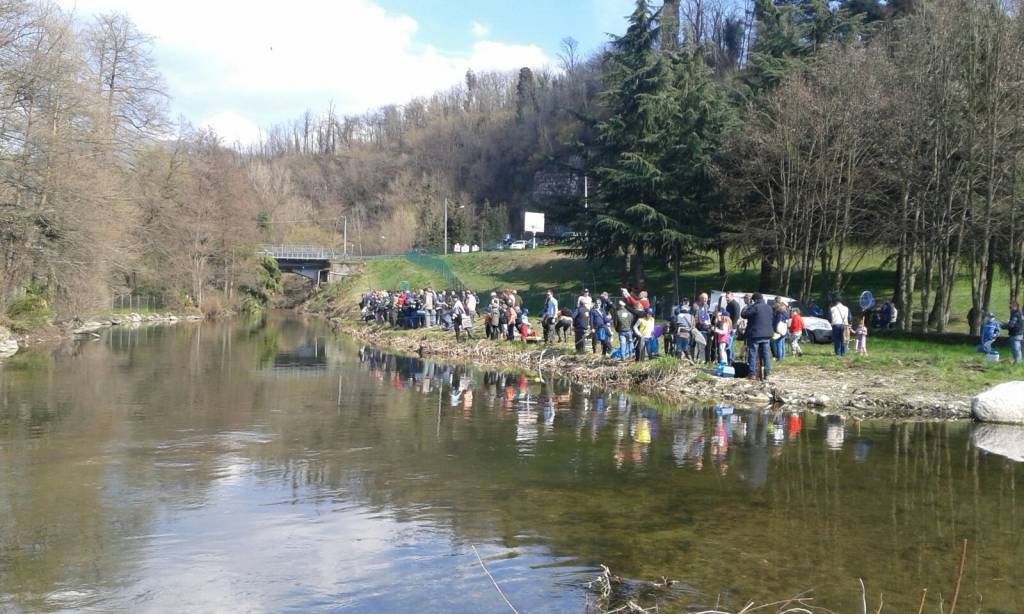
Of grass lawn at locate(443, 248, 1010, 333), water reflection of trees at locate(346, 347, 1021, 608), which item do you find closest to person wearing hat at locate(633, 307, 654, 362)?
water reflection of trees at locate(346, 347, 1021, 608)

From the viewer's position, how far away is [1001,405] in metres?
15.6

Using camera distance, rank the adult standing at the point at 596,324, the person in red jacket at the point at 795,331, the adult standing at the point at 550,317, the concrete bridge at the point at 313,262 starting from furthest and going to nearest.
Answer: the concrete bridge at the point at 313,262
the adult standing at the point at 550,317
the adult standing at the point at 596,324
the person in red jacket at the point at 795,331

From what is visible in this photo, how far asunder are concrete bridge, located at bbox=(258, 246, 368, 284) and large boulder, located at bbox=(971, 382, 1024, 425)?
67324 millimetres

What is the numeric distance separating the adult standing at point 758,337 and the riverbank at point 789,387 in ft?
1.27

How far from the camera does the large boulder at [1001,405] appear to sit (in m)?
15.5

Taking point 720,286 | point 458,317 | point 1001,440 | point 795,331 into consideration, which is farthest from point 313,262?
point 1001,440

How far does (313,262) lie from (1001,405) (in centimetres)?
7360

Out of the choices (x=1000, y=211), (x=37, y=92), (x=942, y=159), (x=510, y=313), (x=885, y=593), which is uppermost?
(x=37, y=92)

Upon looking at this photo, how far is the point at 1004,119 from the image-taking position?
24.7 m

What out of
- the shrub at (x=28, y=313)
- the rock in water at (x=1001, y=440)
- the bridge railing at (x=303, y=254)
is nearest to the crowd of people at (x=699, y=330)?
the rock in water at (x=1001, y=440)

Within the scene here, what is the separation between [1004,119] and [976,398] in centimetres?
1259

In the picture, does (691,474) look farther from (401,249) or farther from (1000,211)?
(401,249)

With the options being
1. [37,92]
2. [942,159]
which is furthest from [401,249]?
[942,159]

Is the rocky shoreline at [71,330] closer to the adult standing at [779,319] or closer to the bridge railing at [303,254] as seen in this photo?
the adult standing at [779,319]
